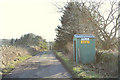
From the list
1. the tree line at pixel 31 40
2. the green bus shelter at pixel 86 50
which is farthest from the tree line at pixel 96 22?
the tree line at pixel 31 40

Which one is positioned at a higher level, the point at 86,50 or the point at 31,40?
the point at 31,40

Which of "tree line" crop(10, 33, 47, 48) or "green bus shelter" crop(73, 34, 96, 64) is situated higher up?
"tree line" crop(10, 33, 47, 48)

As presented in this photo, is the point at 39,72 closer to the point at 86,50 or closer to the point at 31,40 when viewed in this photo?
the point at 86,50

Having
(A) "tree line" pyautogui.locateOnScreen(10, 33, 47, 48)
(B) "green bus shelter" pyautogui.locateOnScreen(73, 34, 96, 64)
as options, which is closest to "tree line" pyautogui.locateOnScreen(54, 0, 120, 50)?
(B) "green bus shelter" pyautogui.locateOnScreen(73, 34, 96, 64)

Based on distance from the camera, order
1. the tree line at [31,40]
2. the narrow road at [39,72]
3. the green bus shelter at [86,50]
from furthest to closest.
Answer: the tree line at [31,40], the green bus shelter at [86,50], the narrow road at [39,72]

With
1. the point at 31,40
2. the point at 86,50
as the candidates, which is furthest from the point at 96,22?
the point at 31,40

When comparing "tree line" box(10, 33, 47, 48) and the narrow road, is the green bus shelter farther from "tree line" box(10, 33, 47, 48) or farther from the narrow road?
"tree line" box(10, 33, 47, 48)

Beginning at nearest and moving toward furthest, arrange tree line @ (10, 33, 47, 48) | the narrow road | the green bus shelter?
the narrow road → the green bus shelter → tree line @ (10, 33, 47, 48)

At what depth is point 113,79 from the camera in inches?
241

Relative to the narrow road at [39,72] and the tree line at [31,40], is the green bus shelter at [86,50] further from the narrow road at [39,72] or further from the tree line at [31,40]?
the tree line at [31,40]

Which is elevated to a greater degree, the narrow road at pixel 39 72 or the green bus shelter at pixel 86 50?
the green bus shelter at pixel 86 50

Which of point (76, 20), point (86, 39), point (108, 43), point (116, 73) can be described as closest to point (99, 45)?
point (108, 43)

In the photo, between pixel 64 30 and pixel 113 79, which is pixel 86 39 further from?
pixel 64 30

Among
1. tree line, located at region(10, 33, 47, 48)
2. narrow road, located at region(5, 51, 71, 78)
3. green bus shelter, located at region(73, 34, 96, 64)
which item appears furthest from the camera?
tree line, located at region(10, 33, 47, 48)
